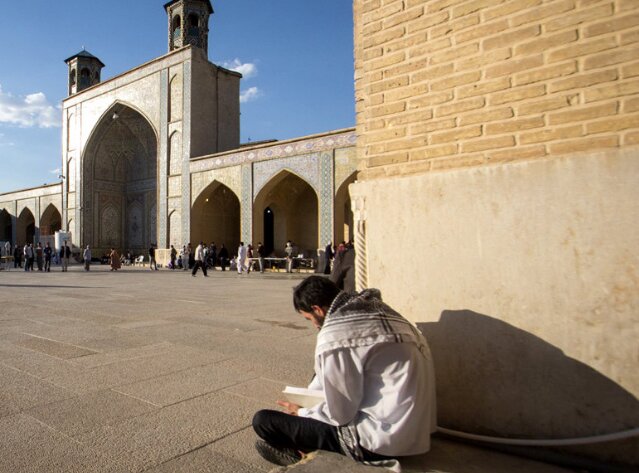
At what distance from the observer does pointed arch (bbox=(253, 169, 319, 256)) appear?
19.7 m

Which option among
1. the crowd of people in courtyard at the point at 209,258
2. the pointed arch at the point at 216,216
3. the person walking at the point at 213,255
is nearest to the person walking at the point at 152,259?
the crowd of people in courtyard at the point at 209,258

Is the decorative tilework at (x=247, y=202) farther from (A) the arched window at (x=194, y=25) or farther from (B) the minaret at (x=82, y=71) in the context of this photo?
(B) the minaret at (x=82, y=71)

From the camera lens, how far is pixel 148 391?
9.27 feet

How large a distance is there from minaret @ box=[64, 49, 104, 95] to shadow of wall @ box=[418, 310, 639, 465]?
98.4 feet

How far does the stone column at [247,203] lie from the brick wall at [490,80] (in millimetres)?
15745

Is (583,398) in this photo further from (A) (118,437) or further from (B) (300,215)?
(B) (300,215)

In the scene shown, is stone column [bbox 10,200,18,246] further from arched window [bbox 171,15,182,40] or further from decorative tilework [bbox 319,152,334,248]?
decorative tilework [bbox 319,152,334,248]

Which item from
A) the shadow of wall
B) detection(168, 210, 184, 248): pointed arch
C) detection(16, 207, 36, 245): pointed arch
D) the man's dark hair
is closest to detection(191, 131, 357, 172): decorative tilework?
detection(168, 210, 184, 248): pointed arch

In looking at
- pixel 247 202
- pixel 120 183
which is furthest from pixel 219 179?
Result: pixel 120 183

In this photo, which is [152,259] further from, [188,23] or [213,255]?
[188,23]

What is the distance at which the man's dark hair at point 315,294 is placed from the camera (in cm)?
202

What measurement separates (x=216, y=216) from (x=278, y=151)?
17.7ft

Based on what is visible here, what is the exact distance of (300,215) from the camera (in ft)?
67.4

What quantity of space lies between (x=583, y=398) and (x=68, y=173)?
2914 centimetres
